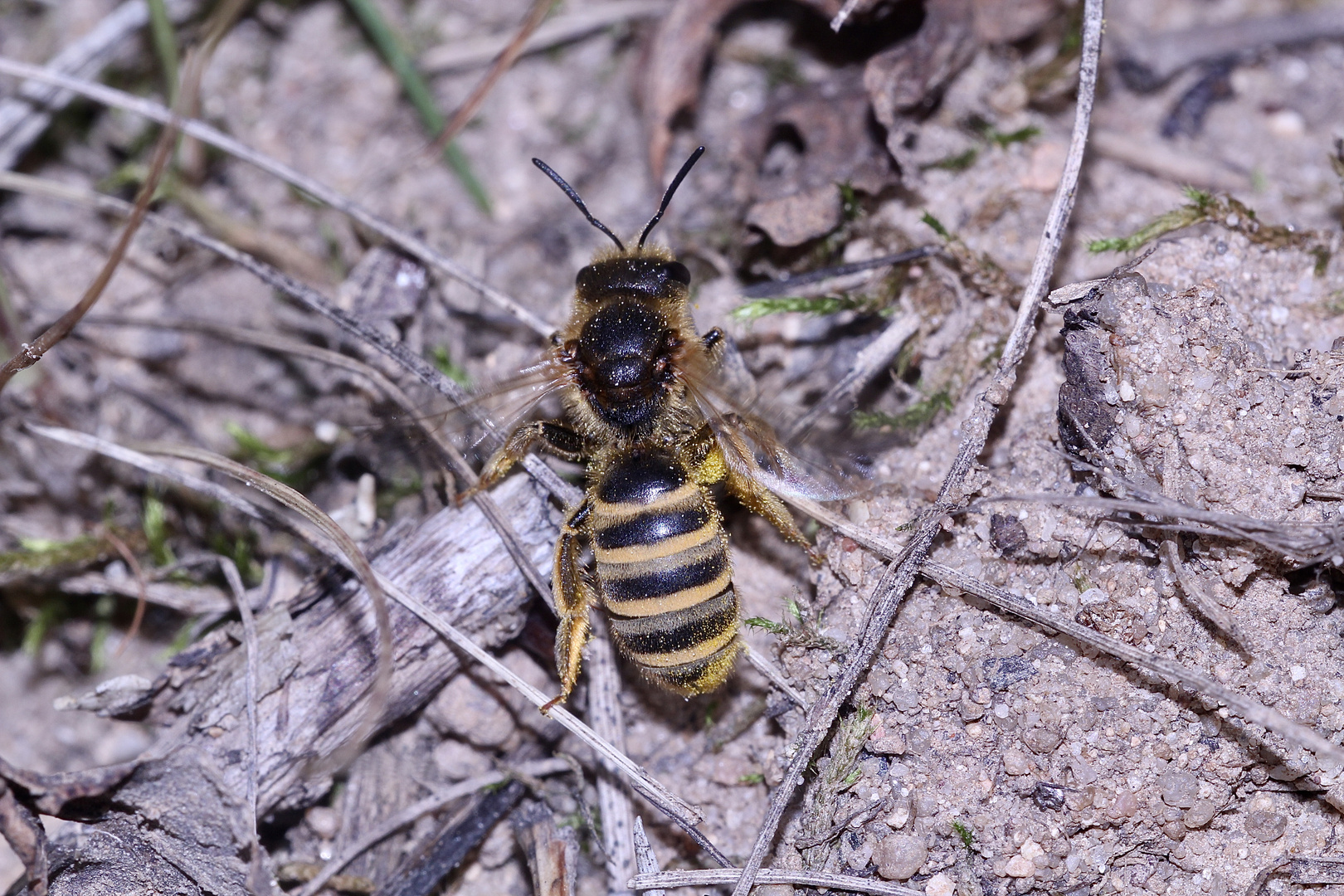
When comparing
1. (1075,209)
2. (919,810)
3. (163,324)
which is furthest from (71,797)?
(1075,209)

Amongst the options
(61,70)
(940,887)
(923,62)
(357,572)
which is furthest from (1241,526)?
(61,70)

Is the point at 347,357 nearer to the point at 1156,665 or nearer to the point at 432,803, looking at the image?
the point at 432,803

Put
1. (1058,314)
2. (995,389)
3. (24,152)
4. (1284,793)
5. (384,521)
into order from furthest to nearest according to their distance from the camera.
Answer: (24,152) < (384,521) < (1058,314) < (995,389) < (1284,793)

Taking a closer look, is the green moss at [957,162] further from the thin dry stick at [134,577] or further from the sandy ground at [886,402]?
the thin dry stick at [134,577]

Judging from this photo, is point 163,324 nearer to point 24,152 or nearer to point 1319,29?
point 24,152

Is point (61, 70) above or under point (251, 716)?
above

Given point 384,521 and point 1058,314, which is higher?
point 1058,314
